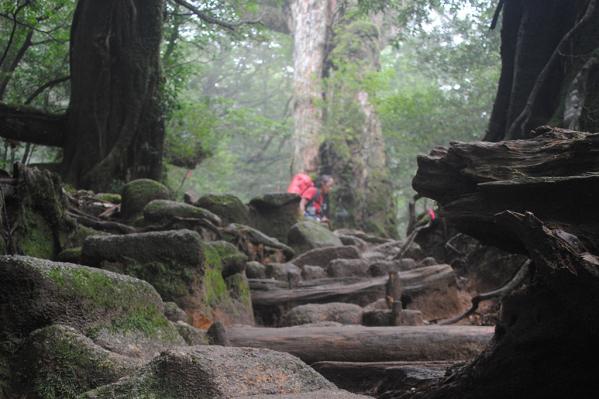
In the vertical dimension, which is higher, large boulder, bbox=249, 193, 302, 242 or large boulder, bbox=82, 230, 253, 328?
large boulder, bbox=249, 193, 302, 242

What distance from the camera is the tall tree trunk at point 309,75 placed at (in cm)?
2058

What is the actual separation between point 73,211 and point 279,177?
1084 inches

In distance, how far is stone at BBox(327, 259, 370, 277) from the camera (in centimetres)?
814

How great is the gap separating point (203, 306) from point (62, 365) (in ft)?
8.51

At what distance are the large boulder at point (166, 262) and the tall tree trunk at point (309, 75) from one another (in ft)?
49.5

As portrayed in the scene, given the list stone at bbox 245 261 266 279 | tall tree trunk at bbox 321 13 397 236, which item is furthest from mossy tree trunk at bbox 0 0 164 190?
tall tree trunk at bbox 321 13 397 236

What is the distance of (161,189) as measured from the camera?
9.03 metres

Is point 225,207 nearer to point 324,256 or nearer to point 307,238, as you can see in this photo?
point 307,238

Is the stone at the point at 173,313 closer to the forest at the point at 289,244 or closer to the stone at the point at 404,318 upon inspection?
the forest at the point at 289,244

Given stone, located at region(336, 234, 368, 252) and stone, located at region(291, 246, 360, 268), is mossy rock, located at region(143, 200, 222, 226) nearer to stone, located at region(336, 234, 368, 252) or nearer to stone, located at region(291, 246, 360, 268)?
stone, located at region(291, 246, 360, 268)

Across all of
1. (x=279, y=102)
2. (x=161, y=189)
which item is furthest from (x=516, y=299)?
(x=279, y=102)

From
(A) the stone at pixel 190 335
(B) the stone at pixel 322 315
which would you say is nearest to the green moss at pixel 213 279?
(B) the stone at pixel 322 315

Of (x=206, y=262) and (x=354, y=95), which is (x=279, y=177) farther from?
(x=206, y=262)

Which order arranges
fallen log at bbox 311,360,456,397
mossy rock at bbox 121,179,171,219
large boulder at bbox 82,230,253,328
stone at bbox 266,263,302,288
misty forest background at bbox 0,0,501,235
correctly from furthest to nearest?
1. misty forest background at bbox 0,0,501,235
2. mossy rock at bbox 121,179,171,219
3. stone at bbox 266,263,302,288
4. large boulder at bbox 82,230,253,328
5. fallen log at bbox 311,360,456,397
